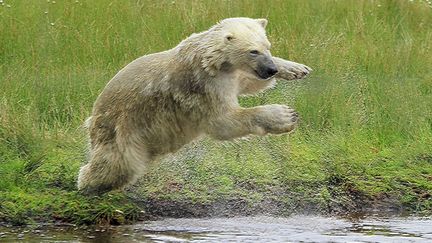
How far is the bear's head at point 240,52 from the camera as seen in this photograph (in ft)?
22.4

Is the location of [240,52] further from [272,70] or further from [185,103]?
[185,103]

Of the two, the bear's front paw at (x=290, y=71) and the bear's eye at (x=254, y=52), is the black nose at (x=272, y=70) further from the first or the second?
the bear's front paw at (x=290, y=71)

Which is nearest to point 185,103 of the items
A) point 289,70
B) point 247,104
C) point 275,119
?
point 275,119

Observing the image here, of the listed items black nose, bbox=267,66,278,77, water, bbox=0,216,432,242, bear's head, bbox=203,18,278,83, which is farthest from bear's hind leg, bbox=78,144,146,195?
black nose, bbox=267,66,278,77

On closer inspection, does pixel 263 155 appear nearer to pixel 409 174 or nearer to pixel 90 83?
pixel 409 174

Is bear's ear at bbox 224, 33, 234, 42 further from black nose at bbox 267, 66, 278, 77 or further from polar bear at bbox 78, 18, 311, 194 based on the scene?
black nose at bbox 267, 66, 278, 77

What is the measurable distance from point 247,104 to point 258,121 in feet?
8.65

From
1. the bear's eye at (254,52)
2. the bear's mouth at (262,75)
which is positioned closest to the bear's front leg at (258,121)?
the bear's mouth at (262,75)

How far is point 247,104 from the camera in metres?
9.45

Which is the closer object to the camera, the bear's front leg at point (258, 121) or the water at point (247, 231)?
the bear's front leg at point (258, 121)

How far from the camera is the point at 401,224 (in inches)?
301

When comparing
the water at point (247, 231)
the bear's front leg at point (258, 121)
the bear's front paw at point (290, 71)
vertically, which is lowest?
the water at point (247, 231)

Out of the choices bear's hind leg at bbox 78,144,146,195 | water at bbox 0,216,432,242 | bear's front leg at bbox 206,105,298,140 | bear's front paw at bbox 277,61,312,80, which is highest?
bear's front paw at bbox 277,61,312,80

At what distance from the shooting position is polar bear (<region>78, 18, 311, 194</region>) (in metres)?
6.86
